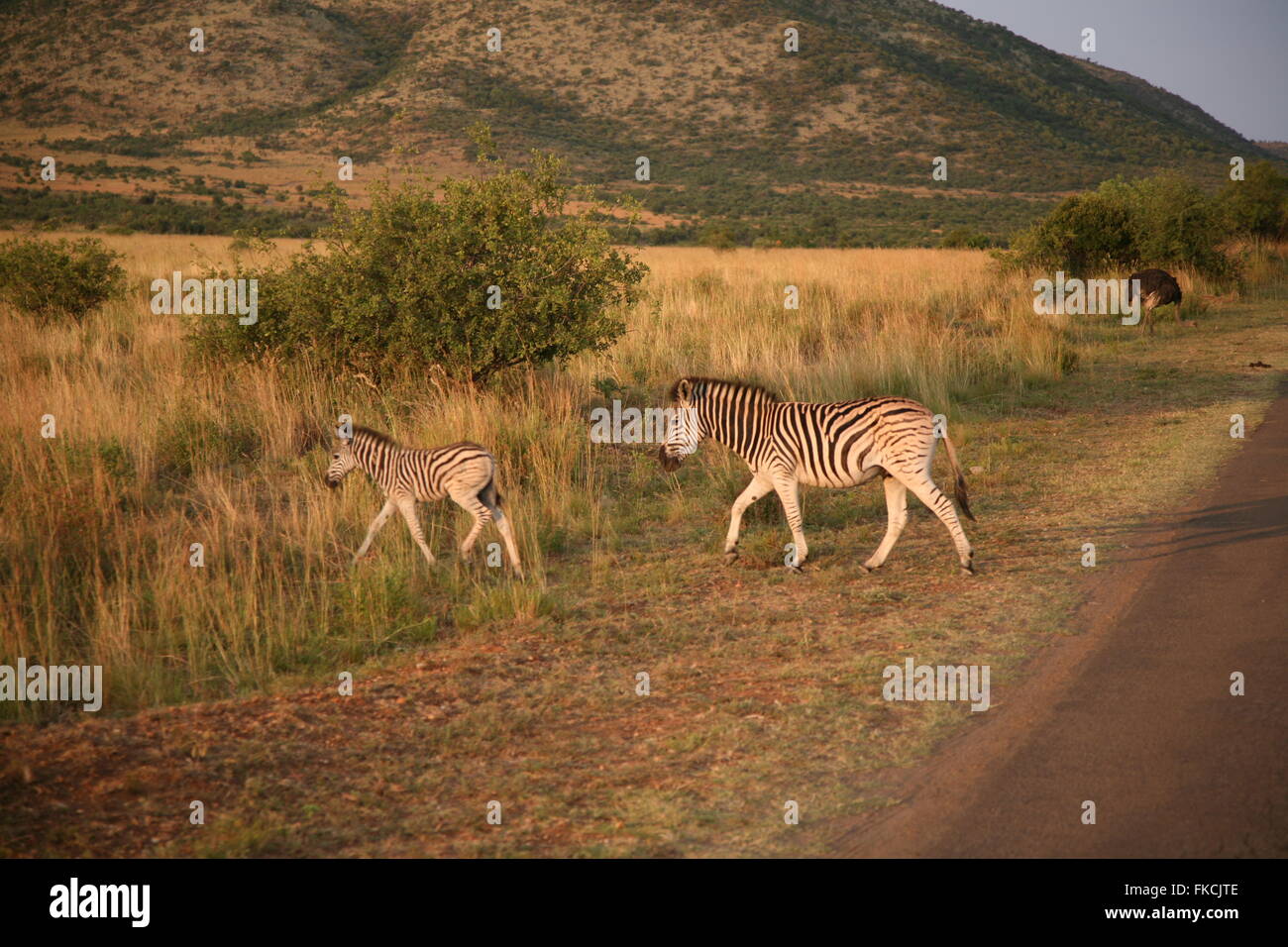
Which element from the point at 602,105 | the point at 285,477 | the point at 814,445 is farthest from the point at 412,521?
the point at 602,105

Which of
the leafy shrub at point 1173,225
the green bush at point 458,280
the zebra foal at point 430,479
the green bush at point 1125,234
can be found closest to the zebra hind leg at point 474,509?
the zebra foal at point 430,479

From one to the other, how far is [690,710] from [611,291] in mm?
7220

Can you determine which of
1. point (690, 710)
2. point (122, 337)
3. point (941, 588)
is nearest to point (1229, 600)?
point (941, 588)

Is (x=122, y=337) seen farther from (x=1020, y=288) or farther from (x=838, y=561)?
(x=1020, y=288)

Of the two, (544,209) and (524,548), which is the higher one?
(544,209)

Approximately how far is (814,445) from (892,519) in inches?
30.3

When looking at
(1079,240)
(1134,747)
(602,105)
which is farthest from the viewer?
(602,105)

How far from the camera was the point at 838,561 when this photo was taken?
786 cm

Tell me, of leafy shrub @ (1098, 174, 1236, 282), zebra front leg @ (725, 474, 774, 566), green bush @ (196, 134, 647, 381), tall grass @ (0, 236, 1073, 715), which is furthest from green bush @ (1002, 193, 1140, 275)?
zebra front leg @ (725, 474, 774, 566)

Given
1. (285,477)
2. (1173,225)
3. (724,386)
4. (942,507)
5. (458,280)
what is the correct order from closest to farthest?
(942,507), (724,386), (285,477), (458,280), (1173,225)

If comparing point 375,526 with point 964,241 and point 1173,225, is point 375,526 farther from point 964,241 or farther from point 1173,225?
point 964,241

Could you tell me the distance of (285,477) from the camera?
9531 millimetres

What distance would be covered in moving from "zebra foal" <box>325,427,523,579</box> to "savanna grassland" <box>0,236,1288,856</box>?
0.90 feet
